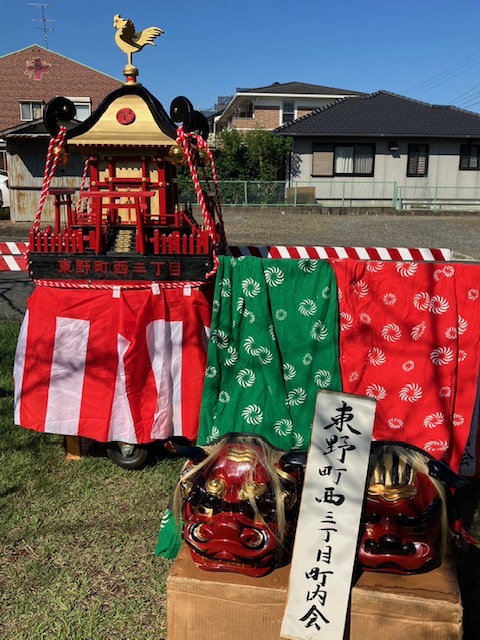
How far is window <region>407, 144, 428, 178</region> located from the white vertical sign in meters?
24.9

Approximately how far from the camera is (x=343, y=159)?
24875 millimetres

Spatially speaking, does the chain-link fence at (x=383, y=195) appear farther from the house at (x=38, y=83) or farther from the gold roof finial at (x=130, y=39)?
the gold roof finial at (x=130, y=39)

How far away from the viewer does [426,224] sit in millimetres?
21188

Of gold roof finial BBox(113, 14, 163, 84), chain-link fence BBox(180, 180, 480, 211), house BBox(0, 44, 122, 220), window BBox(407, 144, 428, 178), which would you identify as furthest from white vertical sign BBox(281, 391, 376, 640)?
house BBox(0, 44, 122, 220)

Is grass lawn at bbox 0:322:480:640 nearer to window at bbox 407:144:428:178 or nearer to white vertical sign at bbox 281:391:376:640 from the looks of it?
white vertical sign at bbox 281:391:376:640

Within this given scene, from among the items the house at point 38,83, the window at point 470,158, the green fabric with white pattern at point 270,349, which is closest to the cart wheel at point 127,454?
the green fabric with white pattern at point 270,349

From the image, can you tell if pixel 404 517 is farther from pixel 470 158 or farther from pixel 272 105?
pixel 272 105

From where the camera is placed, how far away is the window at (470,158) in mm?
25484

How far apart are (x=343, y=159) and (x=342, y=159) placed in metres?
0.04

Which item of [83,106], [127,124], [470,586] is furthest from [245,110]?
[470,586]

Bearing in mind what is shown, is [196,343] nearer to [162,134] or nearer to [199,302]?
[199,302]

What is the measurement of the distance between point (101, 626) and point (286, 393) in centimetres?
185

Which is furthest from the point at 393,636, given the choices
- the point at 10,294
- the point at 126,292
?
the point at 10,294

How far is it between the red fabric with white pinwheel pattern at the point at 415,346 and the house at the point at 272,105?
31.5m
